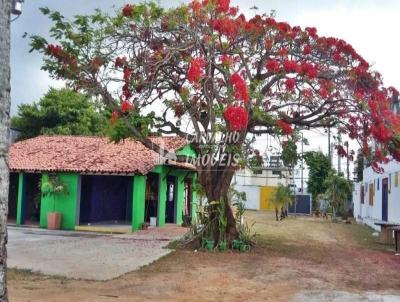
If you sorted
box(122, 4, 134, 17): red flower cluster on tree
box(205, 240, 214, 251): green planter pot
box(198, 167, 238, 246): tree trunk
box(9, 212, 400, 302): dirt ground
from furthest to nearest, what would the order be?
box(198, 167, 238, 246): tree trunk → box(205, 240, 214, 251): green planter pot → box(122, 4, 134, 17): red flower cluster on tree → box(9, 212, 400, 302): dirt ground

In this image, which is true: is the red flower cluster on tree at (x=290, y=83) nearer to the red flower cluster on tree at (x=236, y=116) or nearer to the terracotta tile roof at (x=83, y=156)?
the red flower cluster on tree at (x=236, y=116)

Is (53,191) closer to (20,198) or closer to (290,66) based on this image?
(20,198)

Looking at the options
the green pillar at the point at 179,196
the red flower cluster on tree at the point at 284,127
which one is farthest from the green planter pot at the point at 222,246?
the green pillar at the point at 179,196

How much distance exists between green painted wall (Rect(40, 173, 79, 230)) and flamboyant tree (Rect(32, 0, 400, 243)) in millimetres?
6659

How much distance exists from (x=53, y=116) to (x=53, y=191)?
11.9 metres

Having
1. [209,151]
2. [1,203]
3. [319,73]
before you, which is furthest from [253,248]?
[1,203]

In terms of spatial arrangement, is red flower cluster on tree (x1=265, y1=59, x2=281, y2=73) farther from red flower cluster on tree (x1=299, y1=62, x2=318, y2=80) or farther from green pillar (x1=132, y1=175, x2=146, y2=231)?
green pillar (x1=132, y1=175, x2=146, y2=231)

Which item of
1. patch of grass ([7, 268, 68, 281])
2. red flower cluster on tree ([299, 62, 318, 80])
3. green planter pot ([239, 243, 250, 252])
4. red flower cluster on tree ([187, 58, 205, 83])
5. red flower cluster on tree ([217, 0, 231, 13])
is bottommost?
patch of grass ([7, 268, 68, 281])

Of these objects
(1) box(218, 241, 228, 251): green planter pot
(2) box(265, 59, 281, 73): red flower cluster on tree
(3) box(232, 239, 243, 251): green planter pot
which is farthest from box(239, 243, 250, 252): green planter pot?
(2) box(265, 59, 281, 73): red flower cluster on tree

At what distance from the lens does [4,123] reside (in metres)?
3.60

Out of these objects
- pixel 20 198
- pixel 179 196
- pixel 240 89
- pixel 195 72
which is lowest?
pixel 20 198

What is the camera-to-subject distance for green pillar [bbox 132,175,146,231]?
59.0 feet

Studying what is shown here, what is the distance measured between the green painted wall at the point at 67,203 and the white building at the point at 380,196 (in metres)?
12.0

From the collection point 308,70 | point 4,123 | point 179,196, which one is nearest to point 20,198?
point 179,196
